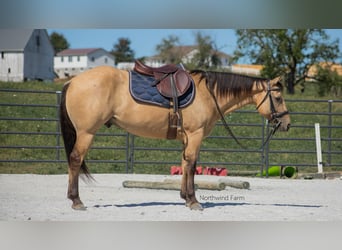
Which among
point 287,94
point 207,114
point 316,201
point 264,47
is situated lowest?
point 316,201

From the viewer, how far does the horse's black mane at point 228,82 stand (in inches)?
187

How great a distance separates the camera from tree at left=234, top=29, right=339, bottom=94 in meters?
7.24

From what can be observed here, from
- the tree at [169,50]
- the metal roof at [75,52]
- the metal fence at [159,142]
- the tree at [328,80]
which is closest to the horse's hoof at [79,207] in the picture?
the metal roof at [75,52]

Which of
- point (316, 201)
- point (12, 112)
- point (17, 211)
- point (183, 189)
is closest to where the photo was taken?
point (17, 211)

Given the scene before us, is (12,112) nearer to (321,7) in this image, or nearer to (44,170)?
(44,170)

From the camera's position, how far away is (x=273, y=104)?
4852mm

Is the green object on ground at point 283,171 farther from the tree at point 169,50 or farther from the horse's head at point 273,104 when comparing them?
the horse's head at point 273,104

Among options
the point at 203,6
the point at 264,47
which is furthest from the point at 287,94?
the point at 203,6

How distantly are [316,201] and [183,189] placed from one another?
1472 mm

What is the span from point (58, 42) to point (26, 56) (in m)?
0.45

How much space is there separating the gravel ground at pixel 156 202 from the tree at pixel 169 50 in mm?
1552

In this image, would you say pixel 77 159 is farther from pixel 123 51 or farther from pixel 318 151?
pixel 318 151

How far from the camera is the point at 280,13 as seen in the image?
16.5ft

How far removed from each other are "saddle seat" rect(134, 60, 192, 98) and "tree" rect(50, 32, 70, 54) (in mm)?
1111
